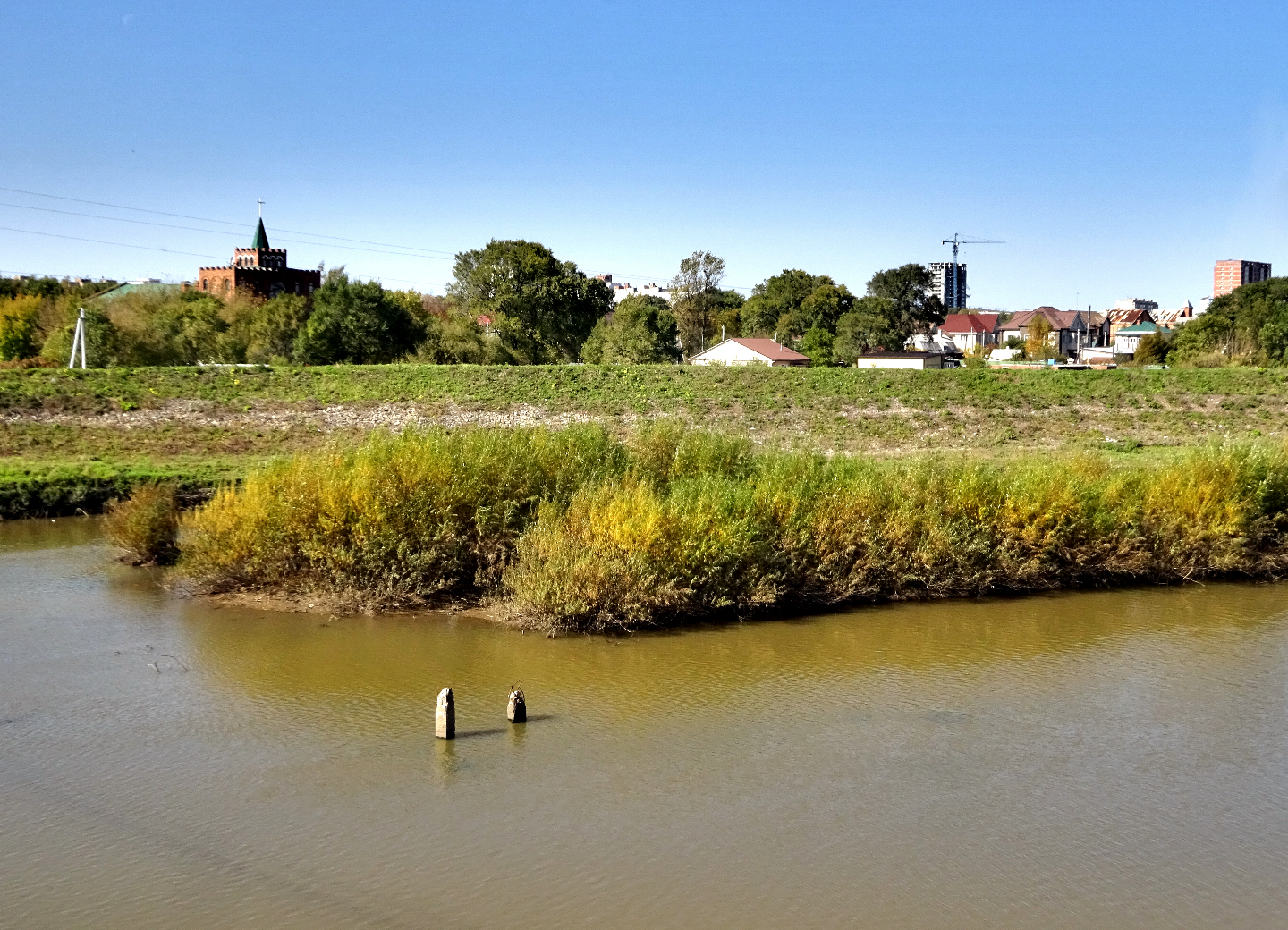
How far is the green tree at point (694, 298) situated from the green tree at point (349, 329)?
29484mm

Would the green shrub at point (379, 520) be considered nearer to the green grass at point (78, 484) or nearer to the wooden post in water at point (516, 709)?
the wooden post in water at point (516, 709)

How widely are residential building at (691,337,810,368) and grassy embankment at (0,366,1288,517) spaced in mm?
21074

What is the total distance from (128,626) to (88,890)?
23.2 feet

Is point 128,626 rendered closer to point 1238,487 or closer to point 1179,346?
point 1238,487

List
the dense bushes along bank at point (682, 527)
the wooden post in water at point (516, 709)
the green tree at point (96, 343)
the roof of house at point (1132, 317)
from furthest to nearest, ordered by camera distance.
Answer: the roof of house at point (1132, 317), the green tree at point (96, 343), the dense bushes along bank at point (682, 527), the wooden post in water at point (516, 709)

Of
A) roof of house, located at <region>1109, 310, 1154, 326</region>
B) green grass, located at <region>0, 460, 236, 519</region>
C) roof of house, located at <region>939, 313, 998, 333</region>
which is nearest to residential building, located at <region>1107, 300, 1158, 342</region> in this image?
roof of house, located at <region>1109, 310, 1154, 326</region>

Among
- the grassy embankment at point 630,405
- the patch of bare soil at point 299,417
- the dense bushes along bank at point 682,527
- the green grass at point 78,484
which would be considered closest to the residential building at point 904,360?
the grassy embankment at point 630,405

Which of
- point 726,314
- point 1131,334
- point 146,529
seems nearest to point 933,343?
point 726,314

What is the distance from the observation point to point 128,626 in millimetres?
14336

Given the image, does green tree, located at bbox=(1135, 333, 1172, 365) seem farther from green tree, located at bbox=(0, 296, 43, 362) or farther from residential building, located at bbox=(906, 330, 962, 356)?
green tree, located at bbox=(0, 296, 43, 362)

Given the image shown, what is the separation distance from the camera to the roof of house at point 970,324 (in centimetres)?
11469

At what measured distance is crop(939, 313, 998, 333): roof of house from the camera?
114688 millimetres

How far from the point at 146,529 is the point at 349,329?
30212 millimetres

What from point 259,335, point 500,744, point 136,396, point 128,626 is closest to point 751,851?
point 500,744
